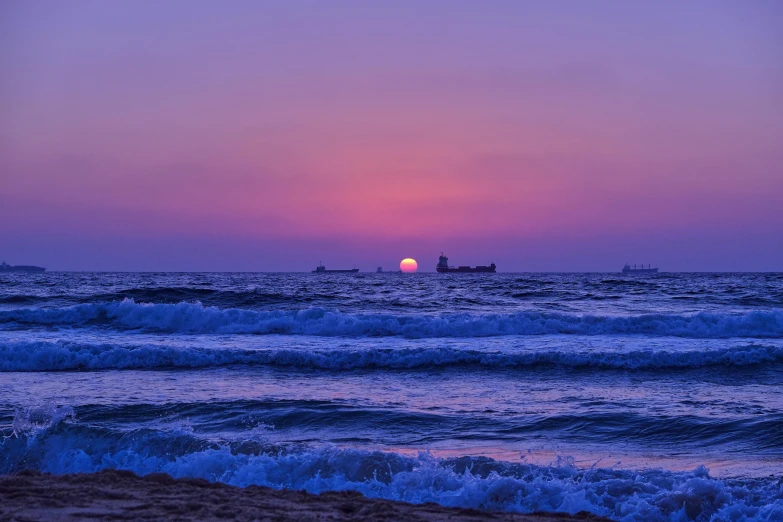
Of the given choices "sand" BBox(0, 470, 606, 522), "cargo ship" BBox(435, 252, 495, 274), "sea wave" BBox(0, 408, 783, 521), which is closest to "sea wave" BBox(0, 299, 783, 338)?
"sea wave" BBox(0, 408, 783, 521)

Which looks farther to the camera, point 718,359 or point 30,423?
point 718,359

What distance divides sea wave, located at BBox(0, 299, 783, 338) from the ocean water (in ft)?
0.28

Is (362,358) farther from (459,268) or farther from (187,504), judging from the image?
(459,268)

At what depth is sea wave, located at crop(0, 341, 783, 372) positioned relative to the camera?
1491 cm

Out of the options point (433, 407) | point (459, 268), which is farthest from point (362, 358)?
point (459, 268)

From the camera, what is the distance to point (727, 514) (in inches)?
228

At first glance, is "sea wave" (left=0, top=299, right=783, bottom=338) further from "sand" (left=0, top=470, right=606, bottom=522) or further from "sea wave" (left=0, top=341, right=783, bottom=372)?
"sand" (left=0, top=470, right=606, bottom=522)

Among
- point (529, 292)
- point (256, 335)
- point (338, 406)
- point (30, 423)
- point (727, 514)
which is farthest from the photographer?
point (529, 292)

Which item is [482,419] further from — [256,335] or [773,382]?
[256,335]

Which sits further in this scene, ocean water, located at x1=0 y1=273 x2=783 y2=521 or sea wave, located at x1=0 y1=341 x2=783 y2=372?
sea wave, located at x1=0 y1=341 x2=783 y2=372

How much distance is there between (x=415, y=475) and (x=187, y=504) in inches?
90.5

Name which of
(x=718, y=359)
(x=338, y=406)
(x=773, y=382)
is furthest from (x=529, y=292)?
(x=338, y=406)

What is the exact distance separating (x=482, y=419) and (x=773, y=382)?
6920 mm

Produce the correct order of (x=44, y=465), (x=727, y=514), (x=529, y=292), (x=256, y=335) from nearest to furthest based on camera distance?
(x=727, y=514) < (x=44, y=465) < (x=256, y=335) < (x=529, y=292)
